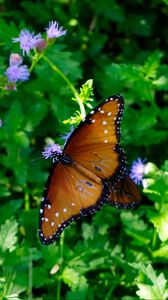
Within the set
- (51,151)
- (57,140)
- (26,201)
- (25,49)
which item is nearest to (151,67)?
(57,140)

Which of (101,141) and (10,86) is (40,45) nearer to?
(10,86)

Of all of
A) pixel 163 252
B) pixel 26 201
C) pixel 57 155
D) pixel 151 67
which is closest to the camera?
pixel 57 155

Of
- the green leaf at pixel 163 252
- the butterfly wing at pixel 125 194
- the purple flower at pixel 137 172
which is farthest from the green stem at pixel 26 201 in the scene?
the green leaf at pixel 163 252

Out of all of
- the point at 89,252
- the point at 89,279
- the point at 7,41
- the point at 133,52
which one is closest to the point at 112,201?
the point at 89,252

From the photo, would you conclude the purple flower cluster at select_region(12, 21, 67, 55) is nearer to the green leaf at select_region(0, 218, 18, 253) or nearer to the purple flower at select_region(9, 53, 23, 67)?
the purple flower at select_region(9, 53, 23, 67)

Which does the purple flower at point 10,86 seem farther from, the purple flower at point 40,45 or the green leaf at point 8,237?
the green leaf at point 8,237

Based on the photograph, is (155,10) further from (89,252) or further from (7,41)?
(89,252)
